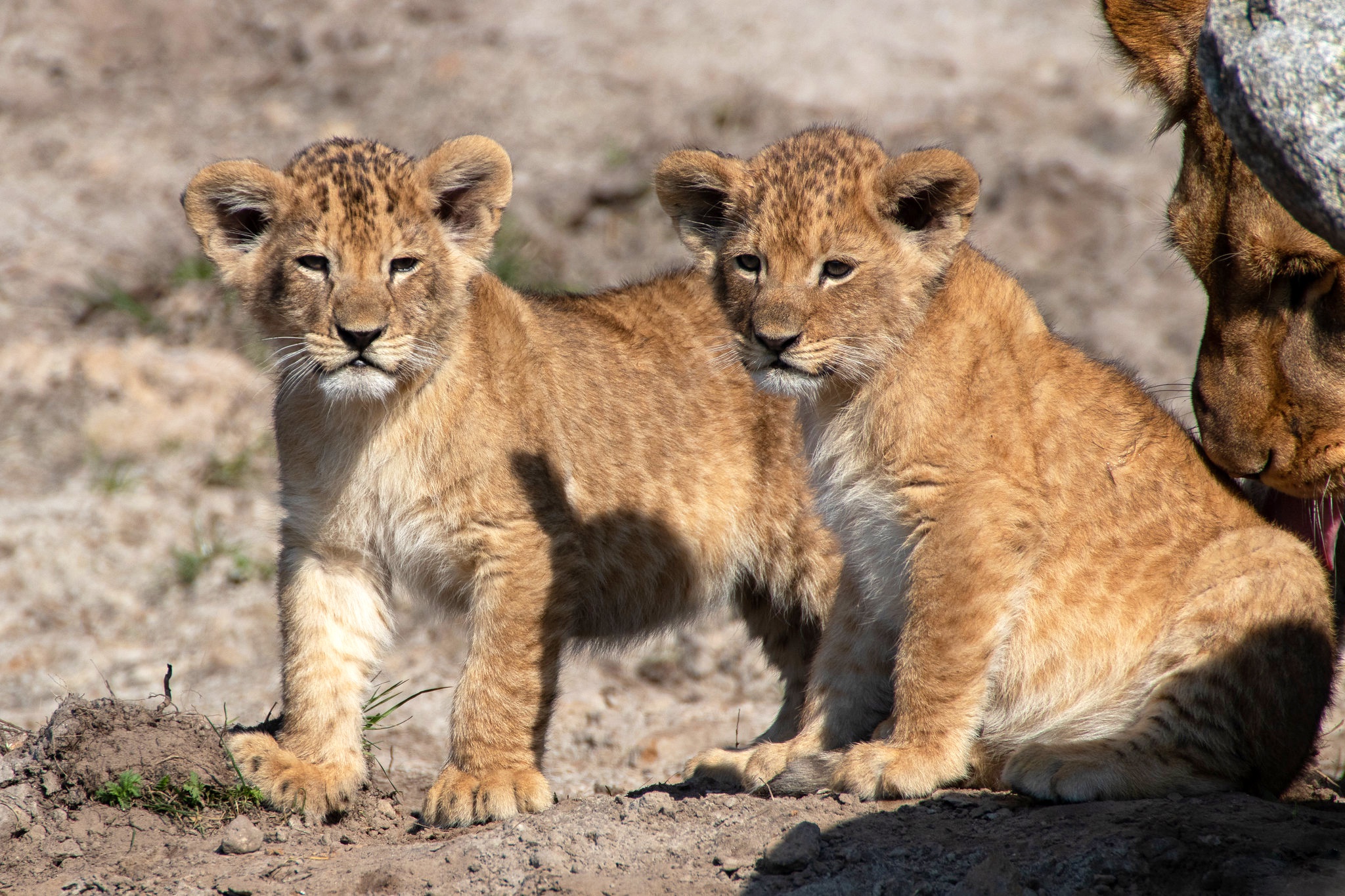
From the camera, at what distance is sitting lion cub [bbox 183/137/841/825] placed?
14.0 ft

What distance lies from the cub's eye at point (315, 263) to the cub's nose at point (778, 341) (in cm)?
145

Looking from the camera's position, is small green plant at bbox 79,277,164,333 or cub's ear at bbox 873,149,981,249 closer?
cub's ear at bbox 873,149,981,249

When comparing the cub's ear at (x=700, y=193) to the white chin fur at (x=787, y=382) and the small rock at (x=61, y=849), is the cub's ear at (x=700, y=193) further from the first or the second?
the small rock at (x=61, y=849)

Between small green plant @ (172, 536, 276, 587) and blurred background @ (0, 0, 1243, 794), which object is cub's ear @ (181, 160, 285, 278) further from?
small green plant @ (172, 536, 276, 587)

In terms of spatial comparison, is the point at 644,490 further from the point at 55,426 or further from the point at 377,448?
the point at 55,426

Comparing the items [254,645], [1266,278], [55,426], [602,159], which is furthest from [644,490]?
[602,159]

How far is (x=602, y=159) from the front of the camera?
9.87 metres

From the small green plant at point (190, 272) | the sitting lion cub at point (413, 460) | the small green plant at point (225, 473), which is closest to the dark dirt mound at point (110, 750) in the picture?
the sitting lion cub at point (413, 460)

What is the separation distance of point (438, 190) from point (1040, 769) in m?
2.77

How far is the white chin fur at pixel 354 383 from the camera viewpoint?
4164mm

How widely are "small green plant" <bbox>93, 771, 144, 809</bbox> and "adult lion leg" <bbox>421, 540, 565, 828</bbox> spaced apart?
0.93 m

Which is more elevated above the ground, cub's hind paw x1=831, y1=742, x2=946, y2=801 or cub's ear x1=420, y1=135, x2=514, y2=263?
cub's ear x1=420, y1=135, x2=514, y2=263

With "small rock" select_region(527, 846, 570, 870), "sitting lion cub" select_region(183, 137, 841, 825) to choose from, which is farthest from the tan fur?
"small rock" select_region(527, 846, 570, 870)

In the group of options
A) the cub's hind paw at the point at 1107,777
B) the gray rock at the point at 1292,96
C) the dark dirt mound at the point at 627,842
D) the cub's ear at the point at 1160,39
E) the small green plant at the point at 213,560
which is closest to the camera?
the gray rock at the point at 1292,96
